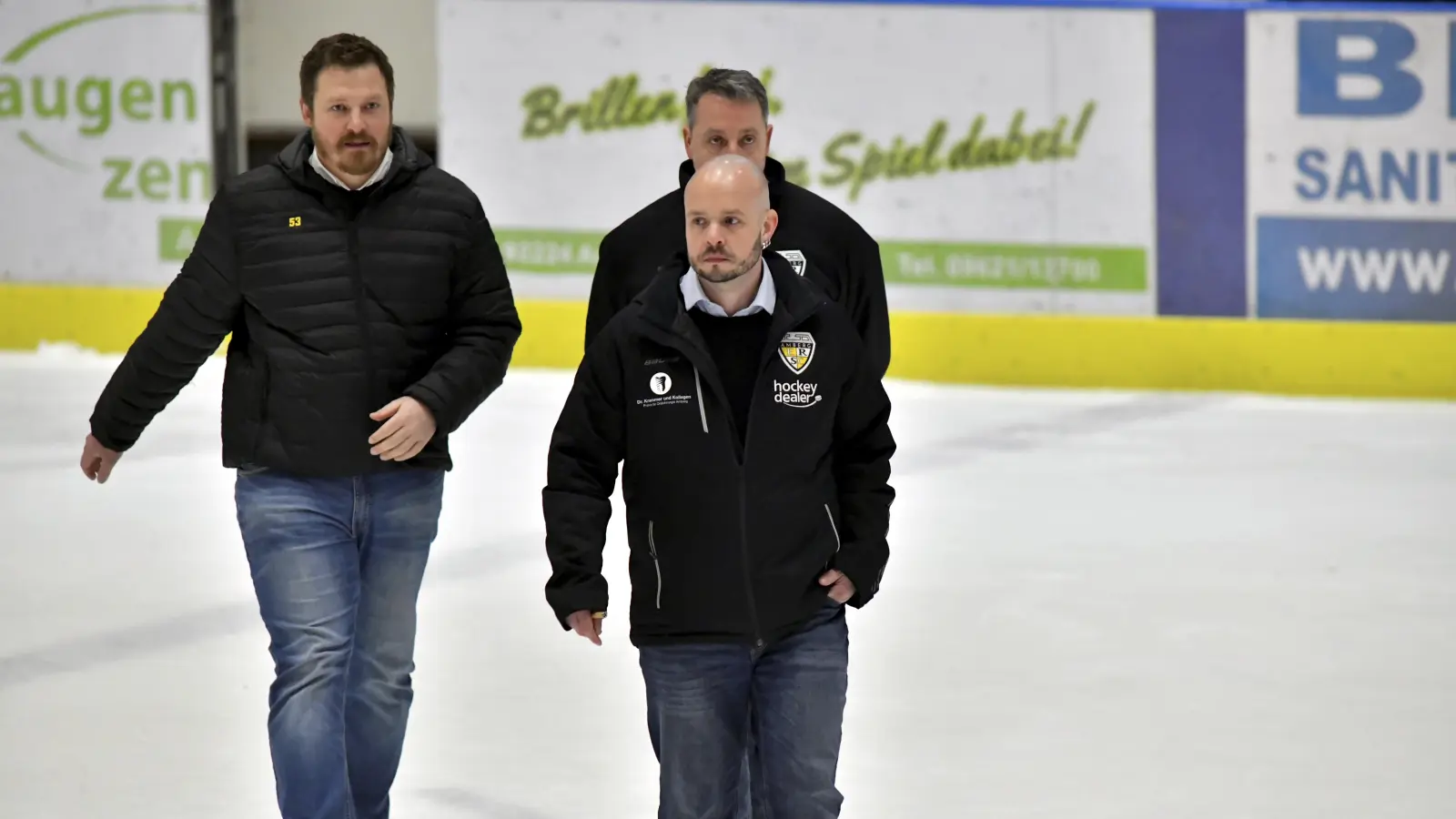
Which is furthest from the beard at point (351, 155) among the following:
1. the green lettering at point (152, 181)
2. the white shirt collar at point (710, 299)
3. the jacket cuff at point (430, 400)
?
the green lettering at point (152, 181)

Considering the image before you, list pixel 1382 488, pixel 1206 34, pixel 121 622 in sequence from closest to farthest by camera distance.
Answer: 1. pixel 121 622
2. pixel 1382 488
3. pixel 1206 34

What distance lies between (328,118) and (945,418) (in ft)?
24.8

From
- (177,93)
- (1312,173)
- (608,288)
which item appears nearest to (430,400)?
(608,288)

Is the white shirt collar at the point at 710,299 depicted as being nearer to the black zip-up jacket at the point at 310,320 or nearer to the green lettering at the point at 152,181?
the black zip-up jacket at the point at 310,320

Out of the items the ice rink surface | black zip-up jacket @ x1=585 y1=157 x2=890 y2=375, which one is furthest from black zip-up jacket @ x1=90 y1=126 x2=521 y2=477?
the ice rink surface

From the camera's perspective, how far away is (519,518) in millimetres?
8383

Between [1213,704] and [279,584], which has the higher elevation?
[279,584]

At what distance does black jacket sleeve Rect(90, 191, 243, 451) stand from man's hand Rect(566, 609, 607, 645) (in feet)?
3.20

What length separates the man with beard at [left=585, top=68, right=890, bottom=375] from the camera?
4.00 m

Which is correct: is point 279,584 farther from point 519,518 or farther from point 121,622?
point 519,518

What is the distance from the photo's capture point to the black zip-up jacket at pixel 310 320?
393 centimetres

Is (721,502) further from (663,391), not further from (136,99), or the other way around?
(136,99)

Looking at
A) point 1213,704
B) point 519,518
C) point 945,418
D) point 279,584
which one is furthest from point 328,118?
point 945,418

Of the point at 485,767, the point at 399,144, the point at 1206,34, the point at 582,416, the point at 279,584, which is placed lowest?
the point at 485,767
